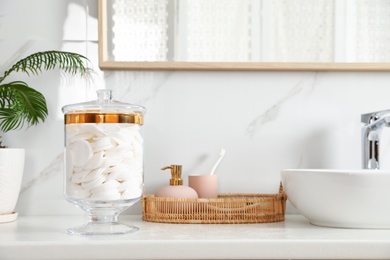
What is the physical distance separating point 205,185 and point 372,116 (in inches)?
16.0

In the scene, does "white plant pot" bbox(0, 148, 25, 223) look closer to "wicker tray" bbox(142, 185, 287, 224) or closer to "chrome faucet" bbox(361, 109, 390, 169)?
"wicker tray" bbox(142, 185, 287, 224)

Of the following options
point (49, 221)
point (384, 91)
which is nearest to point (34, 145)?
point (49, 221)

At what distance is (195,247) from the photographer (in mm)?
849

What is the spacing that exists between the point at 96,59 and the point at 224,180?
42 cm

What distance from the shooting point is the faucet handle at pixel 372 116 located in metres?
1.21

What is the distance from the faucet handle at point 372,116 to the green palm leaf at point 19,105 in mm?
734

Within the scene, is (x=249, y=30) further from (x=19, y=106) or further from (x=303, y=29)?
(x=19, y=106)

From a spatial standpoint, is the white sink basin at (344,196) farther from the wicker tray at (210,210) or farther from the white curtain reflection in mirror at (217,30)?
the white curtain reflection in mirror at (217,30)

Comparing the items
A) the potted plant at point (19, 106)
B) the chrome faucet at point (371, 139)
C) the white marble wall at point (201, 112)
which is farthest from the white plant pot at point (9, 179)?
the chrome faucet at point (371, 139)

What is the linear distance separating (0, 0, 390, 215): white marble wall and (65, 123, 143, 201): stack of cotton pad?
306 millimetres

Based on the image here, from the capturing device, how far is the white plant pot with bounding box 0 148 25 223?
1116 mm

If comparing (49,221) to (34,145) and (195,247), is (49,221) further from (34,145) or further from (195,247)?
(195,247)

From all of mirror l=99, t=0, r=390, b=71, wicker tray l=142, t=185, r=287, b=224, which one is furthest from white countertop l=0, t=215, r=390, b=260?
mirror l=99, t=0, r=390, b=71

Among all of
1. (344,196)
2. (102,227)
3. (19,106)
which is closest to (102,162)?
(102,227)
